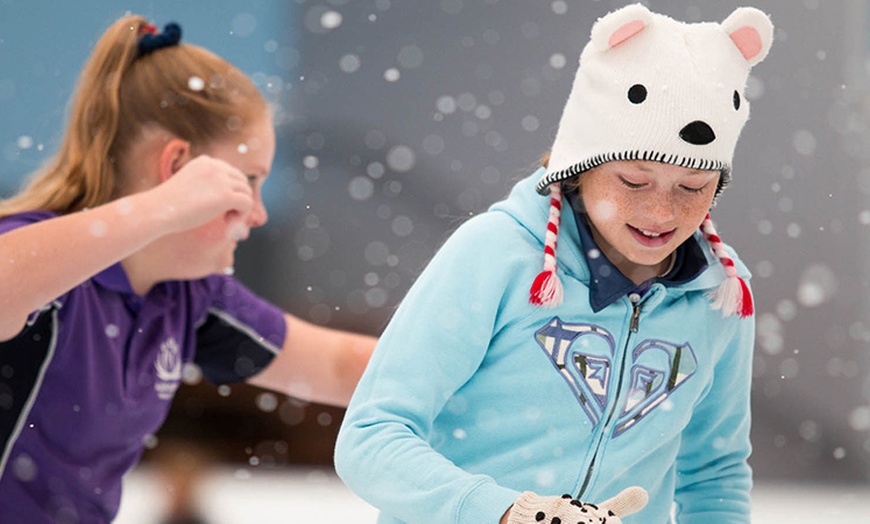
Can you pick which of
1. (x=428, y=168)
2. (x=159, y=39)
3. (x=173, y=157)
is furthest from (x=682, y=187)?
(x=428, y=168)

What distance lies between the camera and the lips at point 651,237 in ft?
3.01

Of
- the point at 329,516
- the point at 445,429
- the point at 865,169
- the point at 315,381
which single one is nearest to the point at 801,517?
the point at 865,169

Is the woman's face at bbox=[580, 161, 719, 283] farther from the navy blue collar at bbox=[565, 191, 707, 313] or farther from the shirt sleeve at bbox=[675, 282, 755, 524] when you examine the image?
the shirt sleeve at bbox=[675, 282, 755, 524]

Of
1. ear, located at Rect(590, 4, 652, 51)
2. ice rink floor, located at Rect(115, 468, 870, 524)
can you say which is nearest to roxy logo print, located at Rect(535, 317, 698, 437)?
ear, located at Rect(590, 4, 652, 51)

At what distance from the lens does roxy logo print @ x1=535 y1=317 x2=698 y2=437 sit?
3.04ft

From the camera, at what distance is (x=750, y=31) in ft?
2.99

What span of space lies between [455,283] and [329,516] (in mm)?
1816

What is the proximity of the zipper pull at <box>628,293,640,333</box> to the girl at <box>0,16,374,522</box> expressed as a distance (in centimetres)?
53

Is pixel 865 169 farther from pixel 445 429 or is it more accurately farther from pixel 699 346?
pixel 445 429

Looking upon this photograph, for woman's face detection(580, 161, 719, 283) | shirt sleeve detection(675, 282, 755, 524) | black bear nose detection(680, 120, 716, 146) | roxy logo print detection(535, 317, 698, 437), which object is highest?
black bear nose detection(680, 120, 716, 146)

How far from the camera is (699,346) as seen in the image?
995mm

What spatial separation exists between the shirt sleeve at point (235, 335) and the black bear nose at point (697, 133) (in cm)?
88

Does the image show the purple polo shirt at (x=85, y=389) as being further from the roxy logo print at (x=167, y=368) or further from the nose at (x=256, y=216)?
the nose at (x=256, y=216)

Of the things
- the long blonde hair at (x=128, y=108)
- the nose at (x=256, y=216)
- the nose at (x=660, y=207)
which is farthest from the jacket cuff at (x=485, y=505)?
the long blonde hair at (x=128, y=108)
